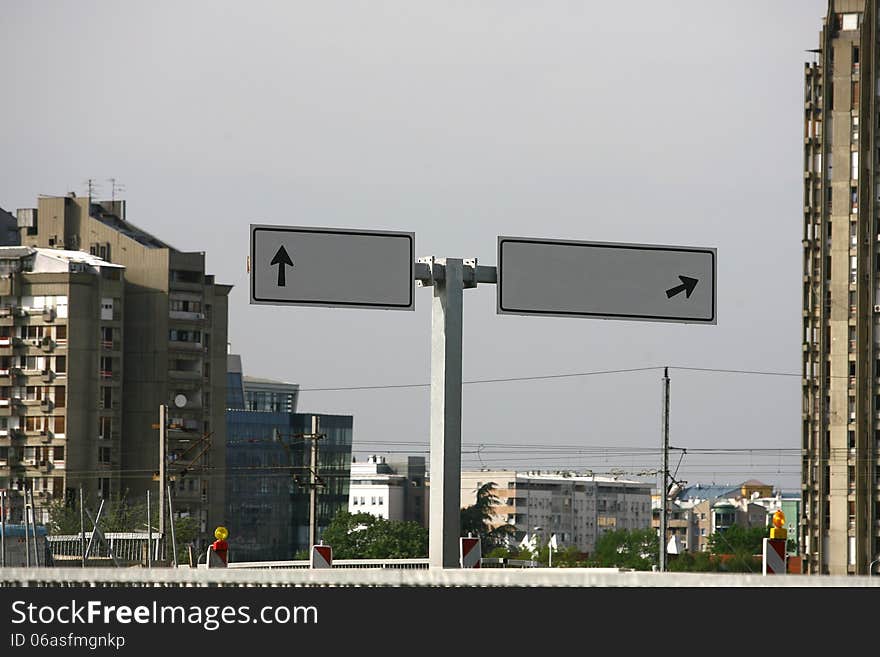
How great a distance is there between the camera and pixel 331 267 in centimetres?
943

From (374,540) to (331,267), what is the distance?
11374 centimetres

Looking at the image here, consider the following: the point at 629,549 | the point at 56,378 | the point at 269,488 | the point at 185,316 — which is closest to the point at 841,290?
the point at 185,316

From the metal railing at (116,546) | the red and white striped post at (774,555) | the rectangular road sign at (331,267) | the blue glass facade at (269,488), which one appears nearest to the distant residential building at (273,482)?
the blue glass facade at (269,488)

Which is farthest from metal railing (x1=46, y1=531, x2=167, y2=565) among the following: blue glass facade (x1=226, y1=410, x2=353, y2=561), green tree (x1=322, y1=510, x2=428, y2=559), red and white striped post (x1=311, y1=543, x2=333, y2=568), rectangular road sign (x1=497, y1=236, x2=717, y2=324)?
rectangular road sign (x1=497, y1=236, x2=717, y2=324)

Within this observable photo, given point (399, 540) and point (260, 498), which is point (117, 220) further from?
point (399, 540)

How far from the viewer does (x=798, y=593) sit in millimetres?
6895

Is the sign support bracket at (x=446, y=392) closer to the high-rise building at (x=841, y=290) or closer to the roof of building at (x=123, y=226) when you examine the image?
the high-rise building at (x=841, y=290)

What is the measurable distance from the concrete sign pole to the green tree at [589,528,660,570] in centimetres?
14464

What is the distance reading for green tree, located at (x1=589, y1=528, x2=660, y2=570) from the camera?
520 feet

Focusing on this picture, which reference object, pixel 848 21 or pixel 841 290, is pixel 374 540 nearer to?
pixel 841 290

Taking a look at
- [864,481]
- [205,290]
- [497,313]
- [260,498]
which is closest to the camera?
[497,313]

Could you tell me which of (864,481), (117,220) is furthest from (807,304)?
(117,220)

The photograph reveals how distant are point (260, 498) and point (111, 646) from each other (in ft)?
433

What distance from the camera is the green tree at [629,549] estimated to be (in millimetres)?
158625
